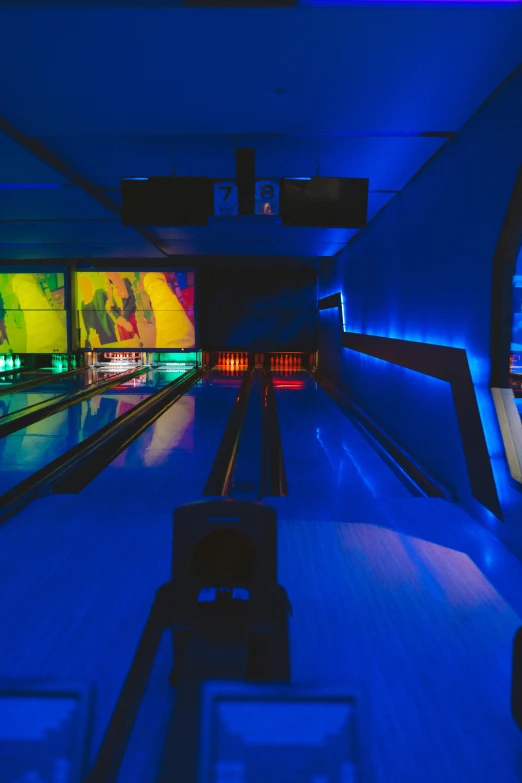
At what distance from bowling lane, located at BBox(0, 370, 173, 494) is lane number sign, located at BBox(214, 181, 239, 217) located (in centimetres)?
250

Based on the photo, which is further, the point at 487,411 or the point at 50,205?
the point at 50,205

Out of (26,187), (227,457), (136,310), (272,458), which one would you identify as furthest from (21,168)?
(136,310)

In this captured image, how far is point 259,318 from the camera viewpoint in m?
12.6

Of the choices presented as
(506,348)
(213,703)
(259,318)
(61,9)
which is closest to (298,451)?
(506,348)

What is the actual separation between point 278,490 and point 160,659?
2.15 m

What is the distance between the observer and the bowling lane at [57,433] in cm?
455

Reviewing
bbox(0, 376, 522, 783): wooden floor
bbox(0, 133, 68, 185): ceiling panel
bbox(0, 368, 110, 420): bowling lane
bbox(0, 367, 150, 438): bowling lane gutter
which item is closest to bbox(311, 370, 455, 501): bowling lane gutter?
bbox(0, 376, 522, 783): wooden floor

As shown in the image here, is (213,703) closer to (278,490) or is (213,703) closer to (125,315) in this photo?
(278,490)

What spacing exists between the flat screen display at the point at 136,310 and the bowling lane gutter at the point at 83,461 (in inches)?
188

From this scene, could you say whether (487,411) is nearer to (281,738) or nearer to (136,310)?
(281,738)

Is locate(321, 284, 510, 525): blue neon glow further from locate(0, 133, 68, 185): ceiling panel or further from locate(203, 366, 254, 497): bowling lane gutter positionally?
locate(0, 133, 68, 185): ceiling panel

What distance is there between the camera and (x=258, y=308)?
1257cm

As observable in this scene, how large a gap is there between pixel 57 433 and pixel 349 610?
427 cm

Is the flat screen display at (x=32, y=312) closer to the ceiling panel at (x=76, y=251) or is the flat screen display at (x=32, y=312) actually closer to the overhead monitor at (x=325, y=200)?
the ceiling panel at (x=76, y=251)
